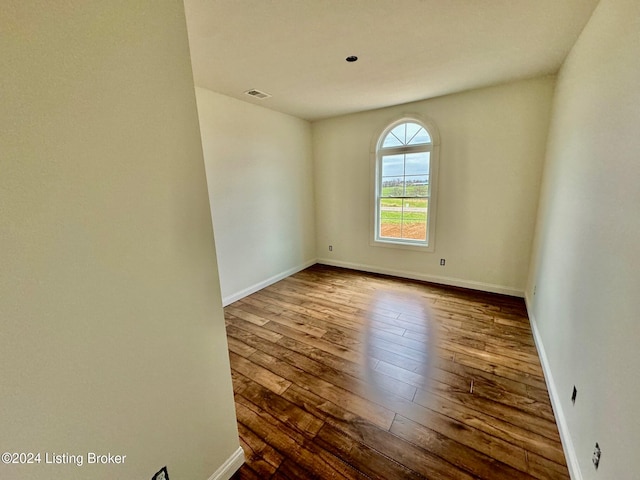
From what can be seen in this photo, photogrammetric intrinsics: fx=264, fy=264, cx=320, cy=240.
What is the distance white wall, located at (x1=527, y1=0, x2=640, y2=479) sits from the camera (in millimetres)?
962

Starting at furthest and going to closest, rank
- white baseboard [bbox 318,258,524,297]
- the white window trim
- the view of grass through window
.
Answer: the view of grass through window
the white window trim
white baseboard [bbox 318,258,524,297]

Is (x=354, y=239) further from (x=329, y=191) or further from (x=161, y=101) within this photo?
(x=161, y=101)

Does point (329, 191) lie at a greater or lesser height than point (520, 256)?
greater

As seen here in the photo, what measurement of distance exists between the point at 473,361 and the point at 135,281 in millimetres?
2425

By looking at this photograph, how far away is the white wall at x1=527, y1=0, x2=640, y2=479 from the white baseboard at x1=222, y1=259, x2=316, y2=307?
2.94m

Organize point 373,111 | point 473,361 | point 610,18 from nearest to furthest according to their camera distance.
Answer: point 610,18, point 473,361, point 373,111

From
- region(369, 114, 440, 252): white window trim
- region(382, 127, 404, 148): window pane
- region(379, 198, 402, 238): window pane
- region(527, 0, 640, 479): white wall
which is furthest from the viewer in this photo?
region(379, 198, 402, 238): window pane

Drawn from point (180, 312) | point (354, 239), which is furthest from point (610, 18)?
point (354, 239)

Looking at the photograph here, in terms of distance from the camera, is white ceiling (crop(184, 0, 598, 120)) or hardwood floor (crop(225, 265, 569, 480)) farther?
white ceiling (crop(184, 0, 598, 120))

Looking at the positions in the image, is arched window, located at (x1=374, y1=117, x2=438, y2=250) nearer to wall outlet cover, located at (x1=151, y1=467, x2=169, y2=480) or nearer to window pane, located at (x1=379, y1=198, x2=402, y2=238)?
window pane, located at (x1=379, y1=198, x2=402, y2=238)

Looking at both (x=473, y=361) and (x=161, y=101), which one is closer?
(x=161, y=101)

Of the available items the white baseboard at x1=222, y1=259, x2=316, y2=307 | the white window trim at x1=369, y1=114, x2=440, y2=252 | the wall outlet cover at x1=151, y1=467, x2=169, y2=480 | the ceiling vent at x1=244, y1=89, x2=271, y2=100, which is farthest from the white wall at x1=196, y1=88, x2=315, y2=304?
the wall outlet cover at x1=151, y1=467, x2=169, y2=480


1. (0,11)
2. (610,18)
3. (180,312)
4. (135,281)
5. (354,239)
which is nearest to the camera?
(0,11)

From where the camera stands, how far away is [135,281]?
0.92m
